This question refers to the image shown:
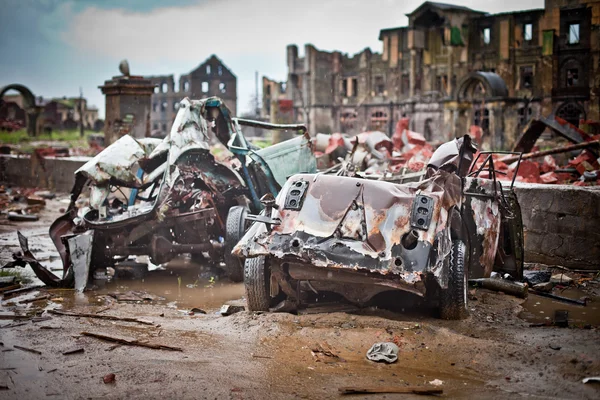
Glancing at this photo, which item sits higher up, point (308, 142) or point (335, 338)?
point (308, 142)

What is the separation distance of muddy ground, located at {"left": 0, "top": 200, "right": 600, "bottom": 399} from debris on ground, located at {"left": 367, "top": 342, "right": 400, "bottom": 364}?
0.26ft

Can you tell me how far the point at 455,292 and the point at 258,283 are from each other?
1.87 meters

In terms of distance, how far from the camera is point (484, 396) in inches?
175

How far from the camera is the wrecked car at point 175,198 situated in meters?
8.61

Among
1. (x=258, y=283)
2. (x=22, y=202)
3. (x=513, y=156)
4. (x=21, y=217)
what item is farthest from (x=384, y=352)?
(x=22, y=202)

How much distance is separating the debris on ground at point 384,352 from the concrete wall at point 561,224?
165 inches

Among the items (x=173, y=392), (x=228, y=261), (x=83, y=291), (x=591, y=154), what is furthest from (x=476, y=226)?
(x=591, y=154)

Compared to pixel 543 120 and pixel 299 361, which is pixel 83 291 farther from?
pixel 543 120

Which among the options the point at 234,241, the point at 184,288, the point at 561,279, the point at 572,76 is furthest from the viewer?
the point at 572,76

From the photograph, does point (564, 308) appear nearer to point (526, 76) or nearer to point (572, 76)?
point (572, 76)

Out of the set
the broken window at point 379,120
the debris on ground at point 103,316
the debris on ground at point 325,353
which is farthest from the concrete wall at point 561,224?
the broken window at point 379,120

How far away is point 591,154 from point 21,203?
42.7 ft

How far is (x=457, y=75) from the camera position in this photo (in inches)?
2120

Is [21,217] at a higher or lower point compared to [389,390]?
higher
